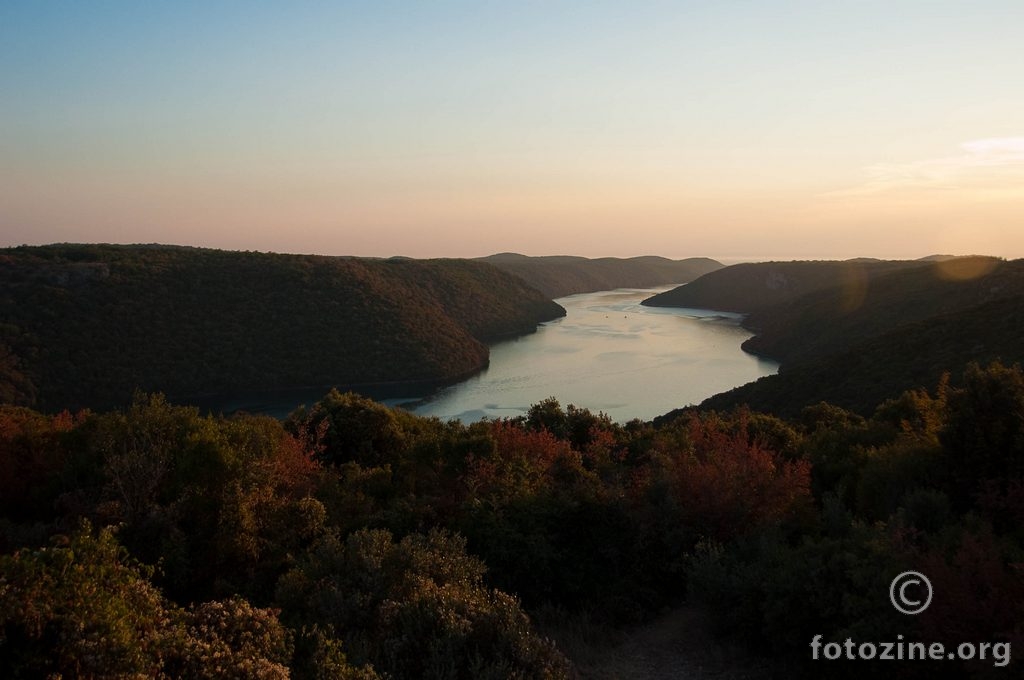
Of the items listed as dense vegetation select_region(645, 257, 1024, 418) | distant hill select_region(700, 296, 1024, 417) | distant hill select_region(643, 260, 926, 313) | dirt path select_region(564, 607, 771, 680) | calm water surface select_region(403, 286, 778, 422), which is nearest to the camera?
dirt path select_region(564, 607, 771, 680)

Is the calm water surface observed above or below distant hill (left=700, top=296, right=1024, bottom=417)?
below

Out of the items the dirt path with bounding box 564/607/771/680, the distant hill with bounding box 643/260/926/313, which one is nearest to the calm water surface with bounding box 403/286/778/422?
the distant hill with bounding box 643/260/926/313

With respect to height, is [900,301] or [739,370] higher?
[900,301]

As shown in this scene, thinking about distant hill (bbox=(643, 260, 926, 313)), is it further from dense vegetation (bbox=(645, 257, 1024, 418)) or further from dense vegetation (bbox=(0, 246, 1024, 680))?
dense vegetation (bbox=(0, 246, 1024, 680))

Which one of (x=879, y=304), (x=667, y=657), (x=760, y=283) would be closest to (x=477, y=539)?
(x=667, y=657)

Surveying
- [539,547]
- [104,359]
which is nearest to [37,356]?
[104,359]

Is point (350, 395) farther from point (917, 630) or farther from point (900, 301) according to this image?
point (900, 301)
